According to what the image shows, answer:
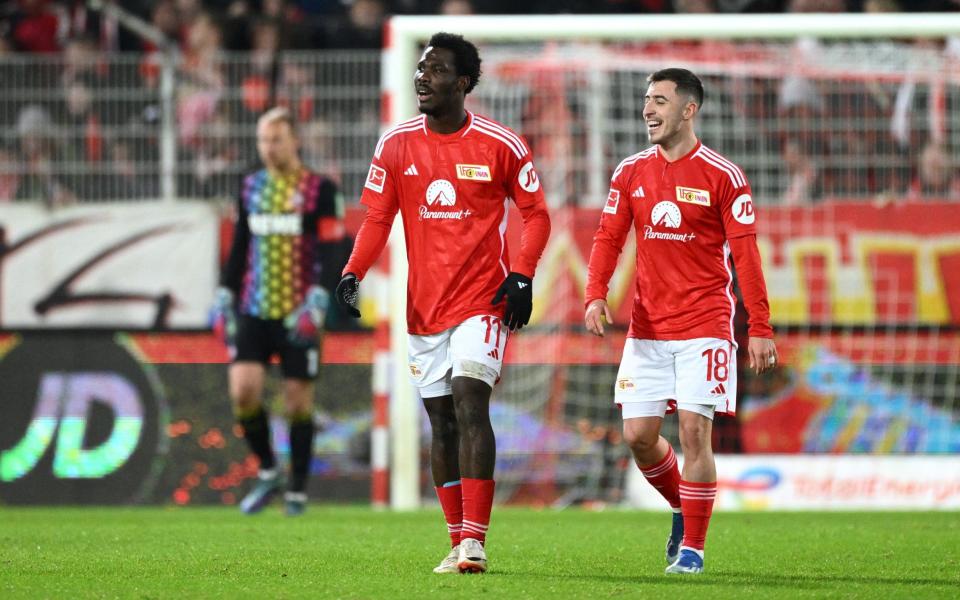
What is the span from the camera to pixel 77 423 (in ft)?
37.5

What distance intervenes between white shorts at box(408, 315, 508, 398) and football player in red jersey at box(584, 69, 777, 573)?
43 centimetres

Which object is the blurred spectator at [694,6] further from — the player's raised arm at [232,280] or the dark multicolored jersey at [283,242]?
the player's raised arm at [232,280]

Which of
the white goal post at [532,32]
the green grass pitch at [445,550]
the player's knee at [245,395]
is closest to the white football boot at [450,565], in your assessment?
the green grass pitch at [445,550]

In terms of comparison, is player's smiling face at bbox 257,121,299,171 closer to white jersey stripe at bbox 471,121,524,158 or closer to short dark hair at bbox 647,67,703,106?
white jersey stripe at bbox 471,121,524,158

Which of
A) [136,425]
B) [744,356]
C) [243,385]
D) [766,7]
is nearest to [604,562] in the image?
[243,385]

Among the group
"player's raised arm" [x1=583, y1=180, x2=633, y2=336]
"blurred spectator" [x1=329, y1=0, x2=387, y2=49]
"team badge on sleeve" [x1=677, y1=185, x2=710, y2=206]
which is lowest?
"player's raised arm" [x1=583, y1=180, x2=633, y2=336]

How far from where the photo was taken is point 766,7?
44.0ft

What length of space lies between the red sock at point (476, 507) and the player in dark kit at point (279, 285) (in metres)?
3.62

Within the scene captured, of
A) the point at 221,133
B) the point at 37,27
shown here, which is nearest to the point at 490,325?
the point at 221,133

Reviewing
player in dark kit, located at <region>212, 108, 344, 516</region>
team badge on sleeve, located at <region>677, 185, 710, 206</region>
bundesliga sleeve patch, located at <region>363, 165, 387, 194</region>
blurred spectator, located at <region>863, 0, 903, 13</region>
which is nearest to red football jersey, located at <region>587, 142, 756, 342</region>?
team badge on sleeve, located at <region>677, 185, 710, 206</region>

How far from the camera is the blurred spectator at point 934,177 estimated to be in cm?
1123

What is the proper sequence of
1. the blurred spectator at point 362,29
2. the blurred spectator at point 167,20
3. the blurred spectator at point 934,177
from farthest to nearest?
1. the blurred spectator at point 167,20
2. the blurred spectator at point 362,29
3. the blurred spectator at point 934,177

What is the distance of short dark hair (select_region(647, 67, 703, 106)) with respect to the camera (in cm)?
647

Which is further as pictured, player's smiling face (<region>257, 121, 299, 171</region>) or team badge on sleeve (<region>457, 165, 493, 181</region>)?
player's smiling face (<region>257, 121, 299, 171</region>)
